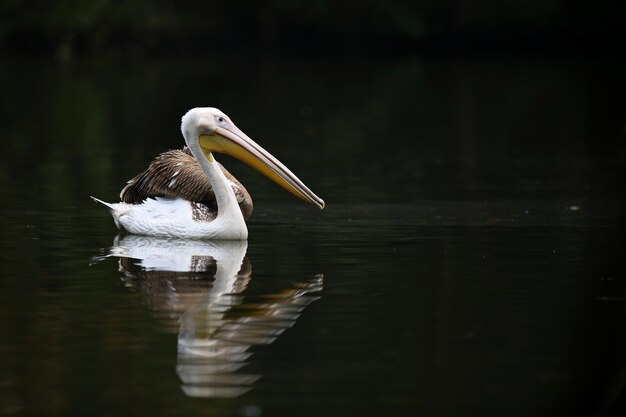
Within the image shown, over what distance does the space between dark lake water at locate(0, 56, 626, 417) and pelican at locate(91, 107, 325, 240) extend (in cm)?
17

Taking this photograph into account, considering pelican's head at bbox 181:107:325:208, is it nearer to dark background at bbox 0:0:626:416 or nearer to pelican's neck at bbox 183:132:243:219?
pelican's neck at bbox 183:132:243:219

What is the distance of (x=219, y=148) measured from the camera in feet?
32.2

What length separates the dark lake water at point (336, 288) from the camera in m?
5.53

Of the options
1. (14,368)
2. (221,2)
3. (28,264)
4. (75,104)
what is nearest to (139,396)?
(14,368)

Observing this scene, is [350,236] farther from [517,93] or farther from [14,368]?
[517,93]

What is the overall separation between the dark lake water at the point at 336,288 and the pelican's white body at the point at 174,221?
0.11 metres

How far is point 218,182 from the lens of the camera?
953 cm

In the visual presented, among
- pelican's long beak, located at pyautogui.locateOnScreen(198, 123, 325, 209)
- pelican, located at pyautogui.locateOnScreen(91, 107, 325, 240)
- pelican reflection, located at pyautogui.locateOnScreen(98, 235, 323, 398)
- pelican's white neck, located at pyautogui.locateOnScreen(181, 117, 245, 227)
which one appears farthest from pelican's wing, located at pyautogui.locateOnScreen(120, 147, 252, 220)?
pelican reflection, located at pyautogui.locateOnScreen(98, 235, 323, 398)

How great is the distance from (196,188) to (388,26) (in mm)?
41137

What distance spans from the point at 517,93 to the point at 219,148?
1998 centimetres

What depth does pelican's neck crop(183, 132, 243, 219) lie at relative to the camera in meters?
9.42

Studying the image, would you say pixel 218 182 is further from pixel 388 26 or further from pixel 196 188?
pixel 388 26

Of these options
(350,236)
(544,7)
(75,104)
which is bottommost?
(350,236)

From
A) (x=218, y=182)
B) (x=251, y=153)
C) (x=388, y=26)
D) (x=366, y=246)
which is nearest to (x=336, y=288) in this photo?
(x=366, y=246)
